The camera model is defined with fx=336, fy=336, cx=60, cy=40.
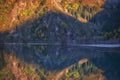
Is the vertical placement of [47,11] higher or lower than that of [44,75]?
higher

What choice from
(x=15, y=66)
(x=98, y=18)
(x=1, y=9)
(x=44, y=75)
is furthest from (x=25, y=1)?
(x=44, y=75)

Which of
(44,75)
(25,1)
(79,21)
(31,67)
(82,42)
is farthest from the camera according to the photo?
(25,1)

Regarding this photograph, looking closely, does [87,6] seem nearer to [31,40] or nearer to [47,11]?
[47,11]

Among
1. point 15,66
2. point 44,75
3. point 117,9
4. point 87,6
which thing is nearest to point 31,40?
point 87,6

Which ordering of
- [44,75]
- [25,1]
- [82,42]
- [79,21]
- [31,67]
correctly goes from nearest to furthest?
[44,75] < [31,67] < [82,42] < [79,21] < [25,1]

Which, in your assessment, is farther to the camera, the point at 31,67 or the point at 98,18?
the point at 98,18

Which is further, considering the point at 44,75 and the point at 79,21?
the point at 79,21

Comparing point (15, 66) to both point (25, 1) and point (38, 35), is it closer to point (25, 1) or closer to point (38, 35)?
point (38, 35)

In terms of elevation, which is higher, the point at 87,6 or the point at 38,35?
the point at 87,6

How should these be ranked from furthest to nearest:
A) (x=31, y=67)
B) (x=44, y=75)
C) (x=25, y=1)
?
(x=25, y=1) → (x=31, y=67) → (x=44, y=75)
